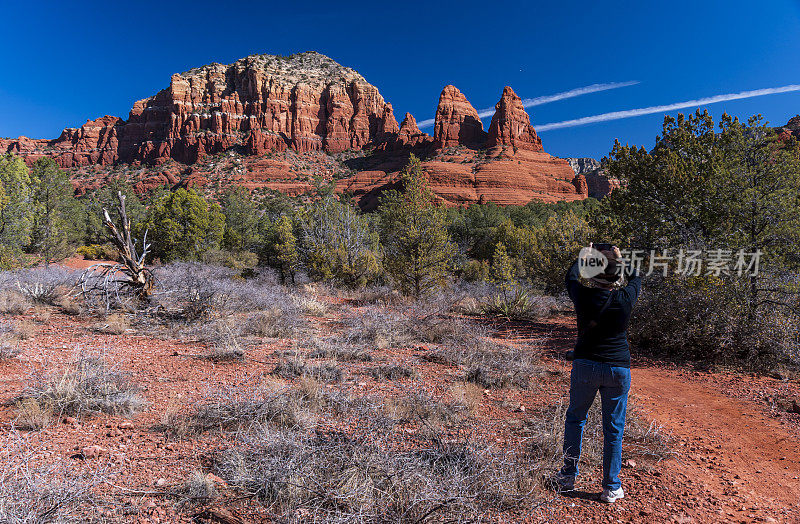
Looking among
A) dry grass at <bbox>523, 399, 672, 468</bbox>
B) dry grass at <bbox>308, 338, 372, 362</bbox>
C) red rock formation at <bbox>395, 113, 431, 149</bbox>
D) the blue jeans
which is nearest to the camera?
the blue jeans

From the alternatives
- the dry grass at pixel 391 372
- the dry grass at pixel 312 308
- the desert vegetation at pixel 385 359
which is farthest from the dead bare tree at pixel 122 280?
the dry grass at pixel 391 372

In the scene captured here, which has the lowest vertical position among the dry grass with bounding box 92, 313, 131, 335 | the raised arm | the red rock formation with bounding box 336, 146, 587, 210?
the dry grass with bounding box 92, 313, 131, 335

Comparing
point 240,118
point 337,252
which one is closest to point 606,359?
point 337,252

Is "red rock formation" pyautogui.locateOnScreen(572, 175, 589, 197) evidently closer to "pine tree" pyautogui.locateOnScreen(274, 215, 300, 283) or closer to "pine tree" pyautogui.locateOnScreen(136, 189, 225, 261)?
"pine tree" pyautogui.locateOnScreen(274, 215, 300, 283)

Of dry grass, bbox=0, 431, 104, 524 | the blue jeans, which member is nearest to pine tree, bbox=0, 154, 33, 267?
dry grass, bbox=0, 431, 104, 524

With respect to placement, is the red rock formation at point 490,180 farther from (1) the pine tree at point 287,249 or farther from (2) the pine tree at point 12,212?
(2) the pine tree at point 12,212

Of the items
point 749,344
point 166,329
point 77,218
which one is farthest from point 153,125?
point 749,344

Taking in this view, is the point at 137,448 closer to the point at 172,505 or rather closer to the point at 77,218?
the point at 172,505
